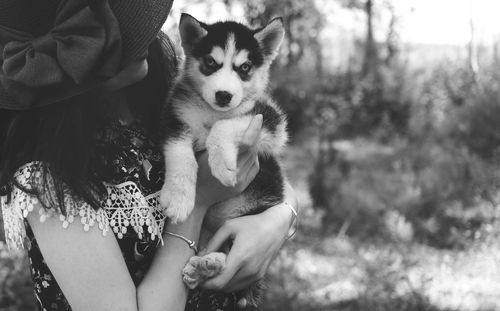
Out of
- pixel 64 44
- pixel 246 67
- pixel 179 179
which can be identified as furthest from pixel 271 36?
pixel 64 44

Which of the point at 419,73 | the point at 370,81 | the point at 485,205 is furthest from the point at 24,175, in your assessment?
the point at 419,73

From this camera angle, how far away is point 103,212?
175cm

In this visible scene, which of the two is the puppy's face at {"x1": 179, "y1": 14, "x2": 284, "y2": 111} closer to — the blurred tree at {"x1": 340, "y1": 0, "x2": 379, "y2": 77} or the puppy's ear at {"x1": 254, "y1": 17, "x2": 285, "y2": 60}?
the puppy's ear at {"x1": 254, "y1": 17, "x2": 285, "y2": 60}

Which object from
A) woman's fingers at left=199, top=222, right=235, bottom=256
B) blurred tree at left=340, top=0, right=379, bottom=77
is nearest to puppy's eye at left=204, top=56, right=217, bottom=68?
woman's fingers at left=199, top=222, right=235, bottom=256

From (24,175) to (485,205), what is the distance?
6.90m

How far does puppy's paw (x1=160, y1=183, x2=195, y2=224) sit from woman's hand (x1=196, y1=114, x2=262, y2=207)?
90mm

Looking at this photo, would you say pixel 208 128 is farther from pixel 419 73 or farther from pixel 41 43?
pixel 419 73

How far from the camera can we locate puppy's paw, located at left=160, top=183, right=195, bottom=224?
6.66ft

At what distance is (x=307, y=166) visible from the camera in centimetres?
1101

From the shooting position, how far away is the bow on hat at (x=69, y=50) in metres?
1.61

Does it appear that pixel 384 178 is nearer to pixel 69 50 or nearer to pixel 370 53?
pixel 370 53

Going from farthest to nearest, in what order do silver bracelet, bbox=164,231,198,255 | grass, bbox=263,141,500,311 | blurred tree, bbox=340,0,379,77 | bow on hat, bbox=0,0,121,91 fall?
blurred tree, bbox=340,0,379,77 < grass, bbox=263,141,500,311 < silver bracelet, bbox=164,231,198,255 < bow on hat, bbox=0,0,121,91

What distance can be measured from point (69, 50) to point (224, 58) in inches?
45.3

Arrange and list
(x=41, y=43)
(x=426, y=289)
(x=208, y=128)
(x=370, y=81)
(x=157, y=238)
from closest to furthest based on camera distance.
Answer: (x=41, y=43)
(x=157, y=238)
(x=208, y=128)
(x=426, y=289)
(x=370, y=81)
